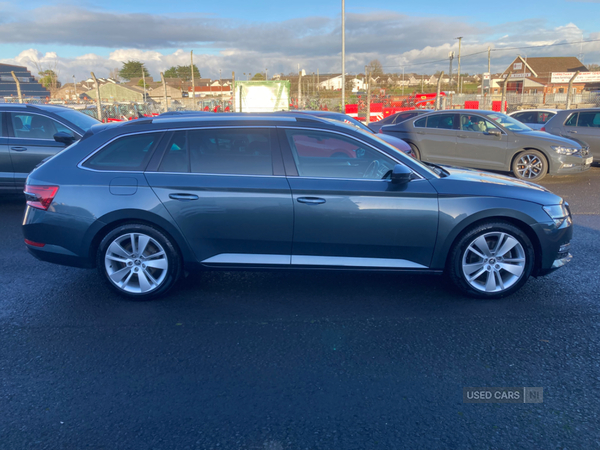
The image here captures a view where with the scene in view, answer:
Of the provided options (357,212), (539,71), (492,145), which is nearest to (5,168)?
(357,212)

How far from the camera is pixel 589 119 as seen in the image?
1221 centimetres

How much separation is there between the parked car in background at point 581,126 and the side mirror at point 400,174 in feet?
33.2

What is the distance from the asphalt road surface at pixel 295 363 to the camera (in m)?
A: 2.63

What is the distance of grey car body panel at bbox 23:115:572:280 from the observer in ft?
13.4

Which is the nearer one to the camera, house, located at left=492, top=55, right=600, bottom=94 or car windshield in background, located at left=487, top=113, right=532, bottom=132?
car windshield in background, located at left=487, top=113, right=532, bottom=132

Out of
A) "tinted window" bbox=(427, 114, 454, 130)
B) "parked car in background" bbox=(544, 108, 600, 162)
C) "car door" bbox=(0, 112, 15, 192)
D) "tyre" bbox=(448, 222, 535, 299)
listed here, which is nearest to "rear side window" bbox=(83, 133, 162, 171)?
"tyre" bbox=(448, 222, 535, 299)

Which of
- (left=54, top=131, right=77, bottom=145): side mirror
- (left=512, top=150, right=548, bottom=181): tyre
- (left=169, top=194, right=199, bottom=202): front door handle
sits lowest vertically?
(left=512, top=150, right=548, bottom=181): tyre

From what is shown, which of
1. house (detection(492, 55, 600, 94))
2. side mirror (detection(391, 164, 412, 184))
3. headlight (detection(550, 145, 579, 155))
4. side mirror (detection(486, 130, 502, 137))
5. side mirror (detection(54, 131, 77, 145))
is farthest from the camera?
house (detection(492, 55, 600, 94))

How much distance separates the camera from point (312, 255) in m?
4.22

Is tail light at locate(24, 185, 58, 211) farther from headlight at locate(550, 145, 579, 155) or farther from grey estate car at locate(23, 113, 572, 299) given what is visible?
headlight at locate(550, 145, 579, 155)

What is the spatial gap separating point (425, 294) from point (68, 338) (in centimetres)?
301

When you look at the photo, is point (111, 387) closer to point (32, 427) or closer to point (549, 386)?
point (32, 427)

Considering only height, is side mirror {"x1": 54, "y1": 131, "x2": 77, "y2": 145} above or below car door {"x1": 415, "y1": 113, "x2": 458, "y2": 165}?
above

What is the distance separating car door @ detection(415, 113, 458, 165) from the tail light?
365 inches
